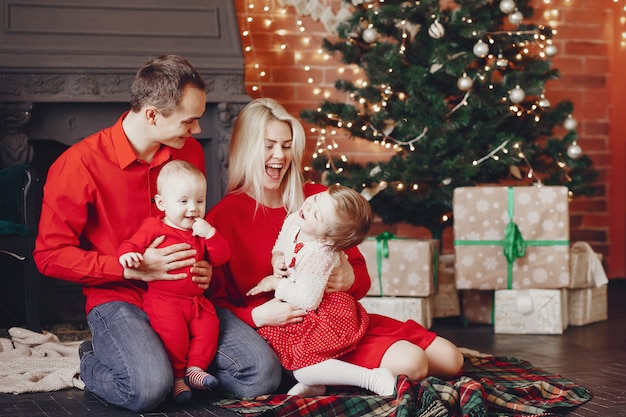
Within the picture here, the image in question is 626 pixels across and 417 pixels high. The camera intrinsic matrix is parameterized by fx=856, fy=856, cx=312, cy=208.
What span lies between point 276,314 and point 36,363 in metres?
1.02

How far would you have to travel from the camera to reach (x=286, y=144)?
8.96 ft

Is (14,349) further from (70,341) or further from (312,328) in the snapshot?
(312,328)

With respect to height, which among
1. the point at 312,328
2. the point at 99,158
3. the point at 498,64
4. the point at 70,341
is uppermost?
the point at 498,64

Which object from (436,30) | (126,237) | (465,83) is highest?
(436,30)

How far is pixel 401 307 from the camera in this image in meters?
3.83

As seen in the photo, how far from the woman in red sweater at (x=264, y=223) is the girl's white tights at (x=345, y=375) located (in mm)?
147

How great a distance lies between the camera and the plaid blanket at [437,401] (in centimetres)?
222

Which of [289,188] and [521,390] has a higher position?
[289,188]

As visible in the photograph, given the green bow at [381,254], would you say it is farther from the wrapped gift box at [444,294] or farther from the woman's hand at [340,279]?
the woman's hand at [340,279]

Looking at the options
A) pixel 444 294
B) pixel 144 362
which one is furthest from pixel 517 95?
pixel 144 362

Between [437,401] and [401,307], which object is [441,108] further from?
[437,401]

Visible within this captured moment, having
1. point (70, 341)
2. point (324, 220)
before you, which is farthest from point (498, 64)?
point (70, 341)

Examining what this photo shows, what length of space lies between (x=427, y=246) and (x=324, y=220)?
148cm

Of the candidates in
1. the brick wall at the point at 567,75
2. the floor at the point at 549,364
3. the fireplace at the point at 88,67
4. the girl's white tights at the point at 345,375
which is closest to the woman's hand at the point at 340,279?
the girl's white tights at the point at 345,375
